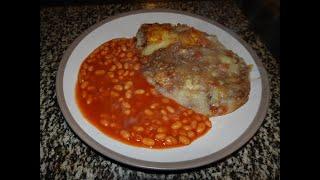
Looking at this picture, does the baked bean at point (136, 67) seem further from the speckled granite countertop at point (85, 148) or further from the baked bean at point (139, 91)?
the speckled granite countertop at point (85, 148)

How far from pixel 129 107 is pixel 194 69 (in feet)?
1.51

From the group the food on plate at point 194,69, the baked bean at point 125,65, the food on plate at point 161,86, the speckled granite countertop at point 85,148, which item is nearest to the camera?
the speckled granite countertop at point 85,148

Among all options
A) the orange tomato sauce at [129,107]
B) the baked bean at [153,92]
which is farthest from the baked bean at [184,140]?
the baked bean at [153,92]

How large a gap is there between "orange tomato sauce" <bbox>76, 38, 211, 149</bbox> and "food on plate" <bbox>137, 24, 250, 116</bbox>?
0.07 metres

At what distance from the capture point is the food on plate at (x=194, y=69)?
2.17 metres

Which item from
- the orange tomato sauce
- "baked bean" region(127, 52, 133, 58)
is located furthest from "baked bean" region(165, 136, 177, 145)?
"baked bean" region(127, 52, 133, 58)

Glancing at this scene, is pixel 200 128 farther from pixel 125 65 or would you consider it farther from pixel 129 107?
pixel 125 65

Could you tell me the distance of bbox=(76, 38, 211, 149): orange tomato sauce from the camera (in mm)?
2012

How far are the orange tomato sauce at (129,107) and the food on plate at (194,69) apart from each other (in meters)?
0.07

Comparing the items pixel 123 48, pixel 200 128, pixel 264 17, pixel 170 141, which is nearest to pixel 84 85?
pixel 123 48

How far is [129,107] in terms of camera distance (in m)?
2.13

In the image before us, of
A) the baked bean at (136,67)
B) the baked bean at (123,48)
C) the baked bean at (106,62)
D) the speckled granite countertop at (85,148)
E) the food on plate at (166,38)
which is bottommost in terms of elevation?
the speckled granite countertop at (85,148)

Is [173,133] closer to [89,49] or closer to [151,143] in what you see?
[151,143]

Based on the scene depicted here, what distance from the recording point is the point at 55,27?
2.78 m
